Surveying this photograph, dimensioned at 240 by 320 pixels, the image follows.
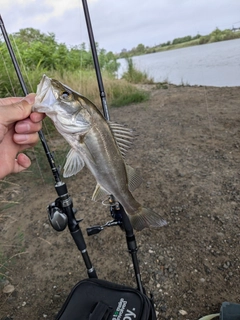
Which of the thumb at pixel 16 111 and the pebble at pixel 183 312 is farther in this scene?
the pebble at pixel 183 312

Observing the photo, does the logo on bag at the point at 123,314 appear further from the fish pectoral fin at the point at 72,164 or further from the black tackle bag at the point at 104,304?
the fish pectoral fin at the point at 72,164

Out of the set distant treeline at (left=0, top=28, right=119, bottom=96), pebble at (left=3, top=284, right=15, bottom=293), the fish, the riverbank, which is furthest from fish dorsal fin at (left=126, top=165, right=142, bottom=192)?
distant treeline at (left=0, top=28, right=119, bottom=96)

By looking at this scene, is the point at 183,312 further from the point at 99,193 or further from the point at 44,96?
the point at 44,96

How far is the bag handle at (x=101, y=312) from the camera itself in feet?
4.24

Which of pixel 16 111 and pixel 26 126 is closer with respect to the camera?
pixel 16 111

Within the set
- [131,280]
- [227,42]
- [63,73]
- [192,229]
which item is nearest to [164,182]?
[192,229]

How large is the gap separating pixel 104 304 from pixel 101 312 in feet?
0.13

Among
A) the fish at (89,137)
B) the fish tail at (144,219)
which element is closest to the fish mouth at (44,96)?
the fish at (89,137)

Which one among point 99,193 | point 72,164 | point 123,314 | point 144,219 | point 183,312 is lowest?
point 183,312

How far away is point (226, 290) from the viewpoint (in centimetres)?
199

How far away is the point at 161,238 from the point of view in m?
2.52

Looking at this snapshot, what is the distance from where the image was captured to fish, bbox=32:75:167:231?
1.16m

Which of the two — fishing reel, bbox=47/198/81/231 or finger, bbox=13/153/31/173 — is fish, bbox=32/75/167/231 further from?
finger, bbox=13/153/31/173

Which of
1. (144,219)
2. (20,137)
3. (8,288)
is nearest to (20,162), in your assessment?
(20,137)
